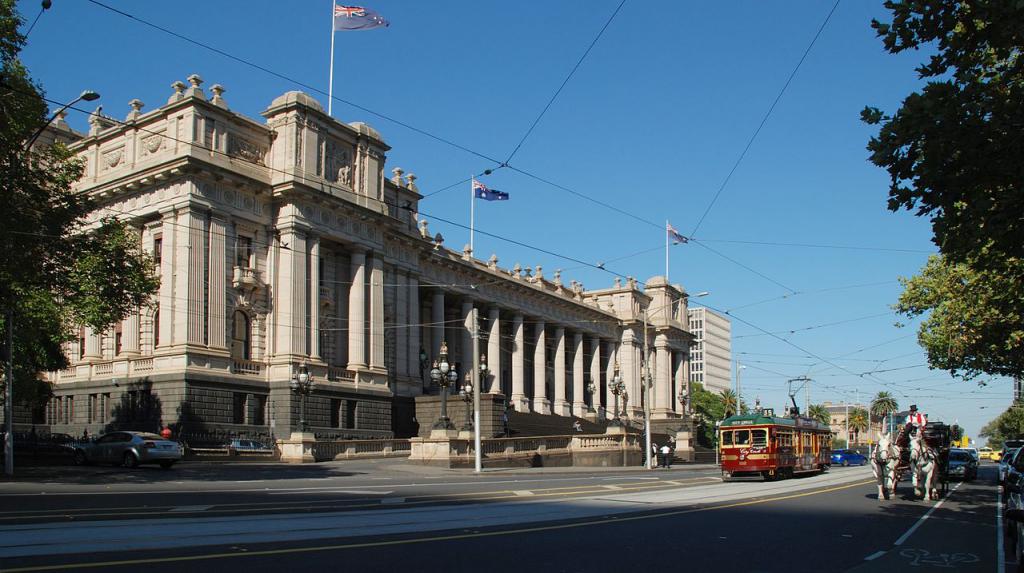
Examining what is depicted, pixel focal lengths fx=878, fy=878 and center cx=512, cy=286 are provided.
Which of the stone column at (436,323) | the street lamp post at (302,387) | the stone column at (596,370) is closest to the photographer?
the street lamp post at (302,387)

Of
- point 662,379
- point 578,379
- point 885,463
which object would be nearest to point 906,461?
point 885,463

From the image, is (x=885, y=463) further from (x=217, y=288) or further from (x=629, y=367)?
(x=629, y=367)

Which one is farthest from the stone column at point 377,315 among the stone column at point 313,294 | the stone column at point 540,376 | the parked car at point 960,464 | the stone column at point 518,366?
the parked car at point 960,464

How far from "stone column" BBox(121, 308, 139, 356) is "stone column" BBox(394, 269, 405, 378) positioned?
1702 centimetres

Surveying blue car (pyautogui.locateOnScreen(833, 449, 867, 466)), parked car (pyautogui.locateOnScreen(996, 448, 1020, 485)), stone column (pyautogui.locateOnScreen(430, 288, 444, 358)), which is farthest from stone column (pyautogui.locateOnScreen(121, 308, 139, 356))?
blue car (pyautogui.locateOnScreen(833, 449, 867, 466))

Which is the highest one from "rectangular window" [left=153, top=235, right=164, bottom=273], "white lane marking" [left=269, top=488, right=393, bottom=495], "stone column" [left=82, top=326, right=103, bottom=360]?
"rectangular window" [left=153, top=235, right=164, bottom=273]

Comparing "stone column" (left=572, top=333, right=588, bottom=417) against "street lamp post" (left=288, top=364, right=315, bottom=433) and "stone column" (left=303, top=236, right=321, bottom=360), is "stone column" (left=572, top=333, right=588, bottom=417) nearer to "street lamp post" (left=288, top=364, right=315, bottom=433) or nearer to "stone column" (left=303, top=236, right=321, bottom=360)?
"stone column" (left=303, top=236, right=321, bottom=360)

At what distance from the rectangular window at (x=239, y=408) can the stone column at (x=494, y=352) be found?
1210 inches

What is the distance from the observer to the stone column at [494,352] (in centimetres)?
7719

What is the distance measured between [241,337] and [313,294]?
4.78 m

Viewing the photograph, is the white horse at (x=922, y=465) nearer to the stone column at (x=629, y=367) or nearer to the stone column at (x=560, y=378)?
the stone column at (x=560, y=378)

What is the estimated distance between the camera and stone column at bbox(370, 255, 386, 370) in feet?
186

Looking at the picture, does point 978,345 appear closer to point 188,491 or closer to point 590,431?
point 188,491

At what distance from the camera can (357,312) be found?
182ft
